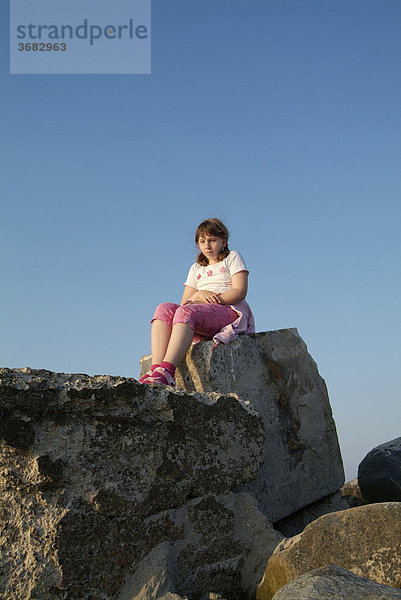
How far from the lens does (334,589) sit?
2.48 m

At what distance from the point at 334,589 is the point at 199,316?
7.23 ft

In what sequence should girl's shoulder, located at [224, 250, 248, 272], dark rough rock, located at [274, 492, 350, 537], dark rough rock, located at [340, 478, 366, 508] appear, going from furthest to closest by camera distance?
dark rough rock, located at [340, 478, 366, 508] < girl's shoulder, located at [224, 250, 248, 272] < dark rough rock, located at [274, 492, 350, 537]

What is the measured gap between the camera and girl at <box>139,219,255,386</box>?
4191 mm

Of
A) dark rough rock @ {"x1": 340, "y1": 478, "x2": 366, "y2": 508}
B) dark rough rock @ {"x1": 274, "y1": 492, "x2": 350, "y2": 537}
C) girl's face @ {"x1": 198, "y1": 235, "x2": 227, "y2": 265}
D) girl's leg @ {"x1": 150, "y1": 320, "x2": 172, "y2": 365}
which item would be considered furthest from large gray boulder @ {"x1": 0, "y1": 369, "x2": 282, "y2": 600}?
dark rough rock @ {"x1": 340, "y1": 478, "x2": 366, "y2": 508}

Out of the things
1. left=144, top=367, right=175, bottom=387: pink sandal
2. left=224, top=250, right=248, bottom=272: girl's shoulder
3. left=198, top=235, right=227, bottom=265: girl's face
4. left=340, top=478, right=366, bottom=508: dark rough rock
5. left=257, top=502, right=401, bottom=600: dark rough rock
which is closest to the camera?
left=257, top=502, right=401, bottom=600: dark rough rock

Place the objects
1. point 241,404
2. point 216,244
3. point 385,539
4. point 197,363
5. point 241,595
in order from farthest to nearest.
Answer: point 216,244, point 197,363, point 241,404, point 241,595, point 385,539

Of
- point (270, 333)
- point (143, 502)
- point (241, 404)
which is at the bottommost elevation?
point (143, 502)

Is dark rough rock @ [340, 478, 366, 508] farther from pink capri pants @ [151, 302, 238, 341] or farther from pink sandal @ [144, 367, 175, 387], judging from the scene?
pink sandal @ [144, 367, 175, 387]

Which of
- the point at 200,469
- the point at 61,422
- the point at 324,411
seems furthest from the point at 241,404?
the point at 324,411

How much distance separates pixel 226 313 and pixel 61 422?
1.91 m

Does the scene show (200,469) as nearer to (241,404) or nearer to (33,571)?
(241,404)

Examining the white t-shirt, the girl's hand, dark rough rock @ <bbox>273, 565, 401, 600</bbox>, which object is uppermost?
the white t-shirt

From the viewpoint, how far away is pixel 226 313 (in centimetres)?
458

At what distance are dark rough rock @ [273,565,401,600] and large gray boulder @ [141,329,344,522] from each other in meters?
1.46
